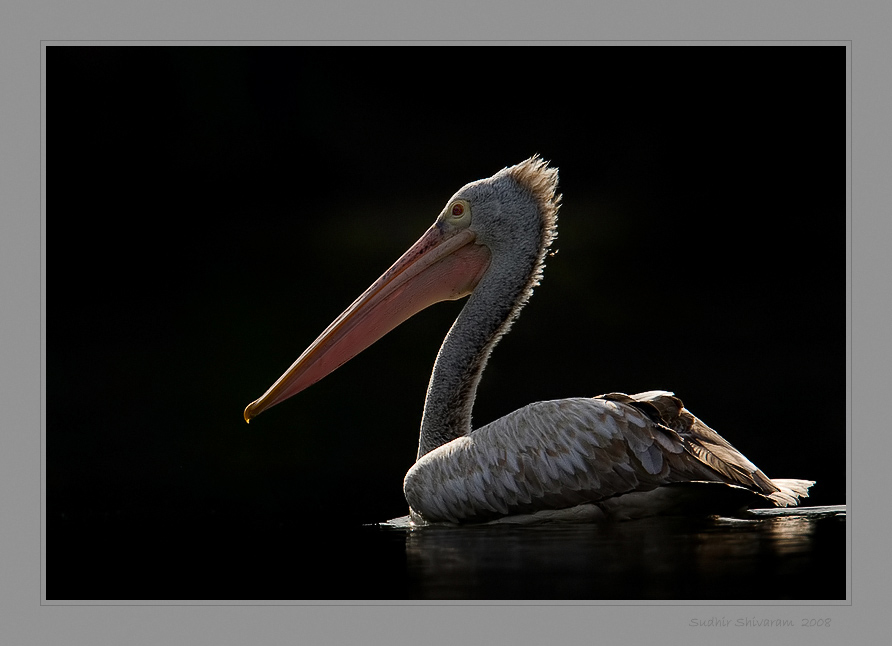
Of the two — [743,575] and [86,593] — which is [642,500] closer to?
[743,575]

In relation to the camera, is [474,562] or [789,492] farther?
[789,492]

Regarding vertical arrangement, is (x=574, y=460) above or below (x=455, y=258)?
below

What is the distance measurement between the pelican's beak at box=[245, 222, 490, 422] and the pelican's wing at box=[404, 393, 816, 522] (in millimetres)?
1103

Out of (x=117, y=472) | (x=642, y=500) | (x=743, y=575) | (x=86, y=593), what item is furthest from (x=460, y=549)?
(x=117, y=472)

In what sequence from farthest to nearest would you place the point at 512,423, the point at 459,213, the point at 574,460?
the point at 459,213 < the point at 512,423 < the point at 574,460

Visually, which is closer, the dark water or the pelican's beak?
the dark water

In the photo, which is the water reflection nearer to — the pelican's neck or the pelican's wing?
the pelican's wing

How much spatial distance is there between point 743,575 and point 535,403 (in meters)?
1.49

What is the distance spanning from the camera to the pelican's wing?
494 centimetres

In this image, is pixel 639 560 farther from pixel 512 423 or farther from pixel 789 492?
pixel 789 492

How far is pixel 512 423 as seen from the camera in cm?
521

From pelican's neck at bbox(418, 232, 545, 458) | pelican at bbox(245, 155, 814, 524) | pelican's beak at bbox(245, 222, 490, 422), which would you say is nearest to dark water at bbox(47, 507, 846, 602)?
pelican at bbox(245, 155, 814, 524)

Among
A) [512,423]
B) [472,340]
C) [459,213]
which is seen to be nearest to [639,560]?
[512,423]

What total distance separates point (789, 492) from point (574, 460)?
118 centimetres
